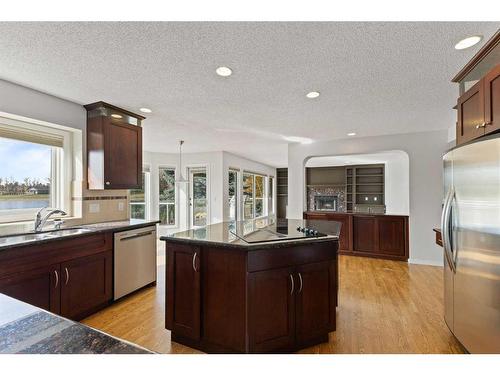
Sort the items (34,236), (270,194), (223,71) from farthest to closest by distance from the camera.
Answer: (270,194) → (34,236) → (223,71)

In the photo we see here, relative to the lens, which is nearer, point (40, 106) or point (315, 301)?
point (315, 301)

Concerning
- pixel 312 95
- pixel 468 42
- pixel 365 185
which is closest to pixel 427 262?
pixel 365 185

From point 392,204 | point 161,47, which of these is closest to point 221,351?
point 161,47

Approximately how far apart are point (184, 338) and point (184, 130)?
131 inches

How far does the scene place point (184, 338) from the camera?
6.79 ft

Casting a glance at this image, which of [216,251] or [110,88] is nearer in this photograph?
Result: [216,251]

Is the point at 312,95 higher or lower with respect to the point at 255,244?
higher

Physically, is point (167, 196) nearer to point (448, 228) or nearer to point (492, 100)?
point (448, 228)

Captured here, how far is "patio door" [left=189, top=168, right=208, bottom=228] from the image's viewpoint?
7043 millimetres

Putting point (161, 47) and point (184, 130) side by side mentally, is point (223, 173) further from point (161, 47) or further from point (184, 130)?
point (161, 47)

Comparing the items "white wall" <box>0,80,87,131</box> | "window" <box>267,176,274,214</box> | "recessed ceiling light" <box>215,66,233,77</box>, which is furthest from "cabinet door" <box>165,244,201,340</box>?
"window" <box>267,176,274,214</box>

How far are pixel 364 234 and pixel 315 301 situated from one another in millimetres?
3523

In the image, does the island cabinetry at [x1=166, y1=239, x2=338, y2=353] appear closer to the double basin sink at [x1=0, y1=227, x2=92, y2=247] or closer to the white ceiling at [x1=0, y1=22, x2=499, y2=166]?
the double basin sink at [x1=0, y1=227, x2=92, y2=247]

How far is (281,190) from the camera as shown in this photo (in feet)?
37.1
